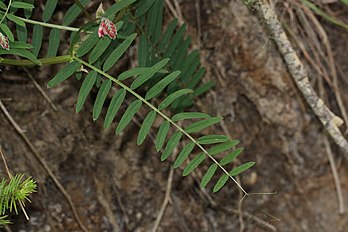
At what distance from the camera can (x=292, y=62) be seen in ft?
5.47

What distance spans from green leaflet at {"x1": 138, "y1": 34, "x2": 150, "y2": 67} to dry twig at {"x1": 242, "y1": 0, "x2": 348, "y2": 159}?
0.28 m

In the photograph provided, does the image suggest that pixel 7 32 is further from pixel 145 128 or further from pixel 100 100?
pixel 145 128

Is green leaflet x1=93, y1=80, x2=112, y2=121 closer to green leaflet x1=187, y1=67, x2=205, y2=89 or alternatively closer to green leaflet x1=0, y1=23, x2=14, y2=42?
green leaflet x1=0, y1=23, x2=14, y2=42

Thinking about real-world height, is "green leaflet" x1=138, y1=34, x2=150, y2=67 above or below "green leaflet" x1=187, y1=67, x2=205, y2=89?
above

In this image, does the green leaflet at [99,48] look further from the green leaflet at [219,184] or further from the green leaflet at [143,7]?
the green leaflet at [219,184]

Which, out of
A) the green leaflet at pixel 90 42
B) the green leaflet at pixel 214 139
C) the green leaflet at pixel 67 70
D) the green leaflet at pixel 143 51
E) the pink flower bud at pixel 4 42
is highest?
the pink flower bud at pixel 4 42

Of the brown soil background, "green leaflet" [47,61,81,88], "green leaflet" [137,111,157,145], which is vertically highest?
"green leaflet" [47,61,81,88]

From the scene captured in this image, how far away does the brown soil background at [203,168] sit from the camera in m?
1.68

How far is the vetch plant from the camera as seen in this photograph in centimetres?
127

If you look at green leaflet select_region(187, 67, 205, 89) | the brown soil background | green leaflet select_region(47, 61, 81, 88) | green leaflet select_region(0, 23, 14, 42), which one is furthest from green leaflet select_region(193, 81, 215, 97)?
green leaflet select_region(0, 23, 14, 42)

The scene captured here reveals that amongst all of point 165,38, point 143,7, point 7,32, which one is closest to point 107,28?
point 7,32

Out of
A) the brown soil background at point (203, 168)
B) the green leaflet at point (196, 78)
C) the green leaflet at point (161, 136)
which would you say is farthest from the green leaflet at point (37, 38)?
the green leaflet at point (196, 78)

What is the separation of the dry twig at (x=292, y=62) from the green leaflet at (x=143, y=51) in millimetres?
280

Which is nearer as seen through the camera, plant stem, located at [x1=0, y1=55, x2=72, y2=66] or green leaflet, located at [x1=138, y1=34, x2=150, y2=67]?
plant stem, located at [x1=0, y1=55, x2=72, y2=66]
